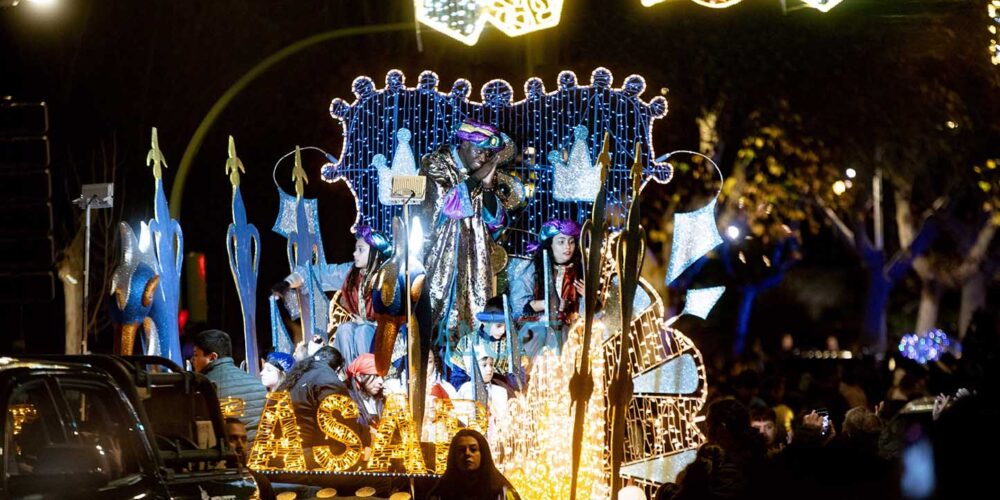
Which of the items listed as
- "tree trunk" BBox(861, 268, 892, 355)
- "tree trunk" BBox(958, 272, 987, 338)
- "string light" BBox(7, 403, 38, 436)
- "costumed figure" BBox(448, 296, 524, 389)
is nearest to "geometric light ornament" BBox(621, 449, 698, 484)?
"costumed figure" BBox(448, 296, 524, 389)

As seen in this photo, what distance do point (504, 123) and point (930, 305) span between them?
30239 mm

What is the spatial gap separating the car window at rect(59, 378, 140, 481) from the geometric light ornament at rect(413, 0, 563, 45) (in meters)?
7.20

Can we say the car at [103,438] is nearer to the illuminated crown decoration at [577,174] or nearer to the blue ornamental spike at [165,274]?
the blue ornamental spike at [165,274]

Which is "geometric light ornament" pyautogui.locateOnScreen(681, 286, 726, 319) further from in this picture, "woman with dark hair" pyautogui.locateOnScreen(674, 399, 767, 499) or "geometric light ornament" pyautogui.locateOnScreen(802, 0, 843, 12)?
"woman with dark hair" pyautogui.locateOnScreen(674, 399, 767, 499)

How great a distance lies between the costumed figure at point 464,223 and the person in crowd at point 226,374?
2.55 m

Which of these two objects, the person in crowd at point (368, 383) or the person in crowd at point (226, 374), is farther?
the person in crowd at point (368, 383)

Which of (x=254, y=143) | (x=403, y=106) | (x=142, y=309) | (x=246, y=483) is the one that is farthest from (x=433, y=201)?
(x=254, y=143)

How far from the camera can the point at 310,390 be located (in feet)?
40.7

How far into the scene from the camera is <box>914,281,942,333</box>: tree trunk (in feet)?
139

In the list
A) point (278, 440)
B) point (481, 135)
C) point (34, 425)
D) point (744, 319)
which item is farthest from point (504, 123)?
point (744, 319)

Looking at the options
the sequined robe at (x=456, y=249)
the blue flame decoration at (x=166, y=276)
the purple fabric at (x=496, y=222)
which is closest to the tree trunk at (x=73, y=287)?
the blue flame decoration at (x=166, y=276)

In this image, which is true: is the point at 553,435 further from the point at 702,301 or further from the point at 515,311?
the point at 515,311

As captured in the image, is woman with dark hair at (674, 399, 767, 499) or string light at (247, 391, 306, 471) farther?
string light at (247, 391, 306, 471)

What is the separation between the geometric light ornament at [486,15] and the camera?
13656mm
